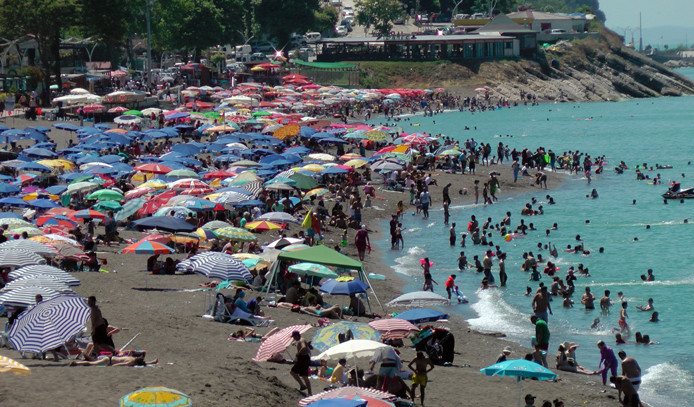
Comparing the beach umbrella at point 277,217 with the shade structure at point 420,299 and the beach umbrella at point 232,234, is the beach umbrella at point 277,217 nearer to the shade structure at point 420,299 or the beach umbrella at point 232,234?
the beach umbrella at point 232,234

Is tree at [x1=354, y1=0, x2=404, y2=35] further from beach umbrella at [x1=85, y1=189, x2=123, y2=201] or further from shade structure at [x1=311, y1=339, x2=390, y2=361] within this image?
shade structure at [x1=311, y1=339, x2=390, y2=361]

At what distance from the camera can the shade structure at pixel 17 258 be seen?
60.1 feet

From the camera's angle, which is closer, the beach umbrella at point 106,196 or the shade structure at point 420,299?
the shade structure at point 420,299

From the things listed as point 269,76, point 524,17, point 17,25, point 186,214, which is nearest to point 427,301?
point 186,214

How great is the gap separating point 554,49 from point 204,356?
373 ft

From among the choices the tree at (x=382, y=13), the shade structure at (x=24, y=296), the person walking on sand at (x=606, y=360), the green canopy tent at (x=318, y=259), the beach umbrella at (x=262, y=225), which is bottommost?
the person walking on sand at (x=606, y=360)

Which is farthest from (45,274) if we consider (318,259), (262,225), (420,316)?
(262,225)

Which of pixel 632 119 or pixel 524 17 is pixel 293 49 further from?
pixel 632 119

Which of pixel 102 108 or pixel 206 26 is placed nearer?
pixel 102 108

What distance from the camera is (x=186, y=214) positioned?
26.6 metres

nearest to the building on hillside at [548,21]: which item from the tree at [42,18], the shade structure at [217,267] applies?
the tree at [42,18]

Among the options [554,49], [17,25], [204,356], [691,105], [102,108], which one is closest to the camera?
[204,356]

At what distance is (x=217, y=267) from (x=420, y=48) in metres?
97.5

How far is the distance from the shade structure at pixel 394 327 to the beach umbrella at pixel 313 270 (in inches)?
106
